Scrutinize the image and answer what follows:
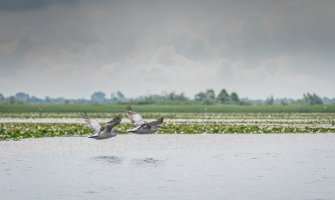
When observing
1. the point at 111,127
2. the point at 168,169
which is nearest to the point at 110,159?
the point at 111,127

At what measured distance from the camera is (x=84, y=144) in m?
29.6

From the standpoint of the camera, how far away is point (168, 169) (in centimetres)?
2055

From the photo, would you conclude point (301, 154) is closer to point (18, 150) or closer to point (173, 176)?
point (173, 176)

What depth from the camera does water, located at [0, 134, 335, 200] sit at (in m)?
16.2

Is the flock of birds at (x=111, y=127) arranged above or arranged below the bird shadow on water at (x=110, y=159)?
above

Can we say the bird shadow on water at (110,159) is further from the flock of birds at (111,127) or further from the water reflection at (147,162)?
the flock of birds at (111,127)

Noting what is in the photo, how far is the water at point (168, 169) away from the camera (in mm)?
16156

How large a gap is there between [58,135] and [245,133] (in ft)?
32.7

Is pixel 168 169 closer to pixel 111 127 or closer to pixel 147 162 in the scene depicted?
pixel 147 162

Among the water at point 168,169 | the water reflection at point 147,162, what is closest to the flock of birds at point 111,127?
the water at point 168,169

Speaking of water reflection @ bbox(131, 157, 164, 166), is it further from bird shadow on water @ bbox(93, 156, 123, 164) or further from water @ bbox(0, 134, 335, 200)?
bird shadow on water @ bbox(93, 156, 123, 164)

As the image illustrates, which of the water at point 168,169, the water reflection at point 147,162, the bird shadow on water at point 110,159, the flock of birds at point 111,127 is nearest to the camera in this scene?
the water at point 168,169

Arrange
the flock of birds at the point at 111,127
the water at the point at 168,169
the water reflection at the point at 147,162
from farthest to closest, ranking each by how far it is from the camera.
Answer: the flock of birds at the point at 111,127 < the water reflection at the point at 147,162 < the water at the point at 168,169

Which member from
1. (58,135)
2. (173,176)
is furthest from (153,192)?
(58,135)
